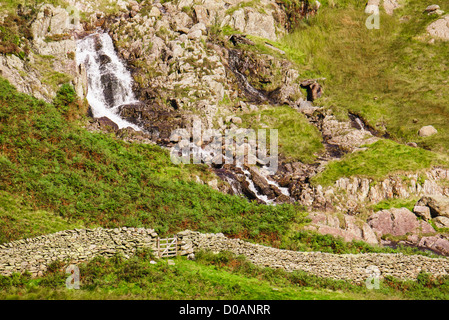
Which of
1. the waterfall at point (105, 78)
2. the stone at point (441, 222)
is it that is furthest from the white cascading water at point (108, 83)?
the stone at point (441, 222)

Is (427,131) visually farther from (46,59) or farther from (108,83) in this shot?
(46,59)

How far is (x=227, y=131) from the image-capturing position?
62625mm

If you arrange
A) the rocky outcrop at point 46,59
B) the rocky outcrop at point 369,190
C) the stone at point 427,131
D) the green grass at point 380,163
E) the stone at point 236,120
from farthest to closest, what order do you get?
the stone at point 427,131 < the stone at point 236,120 < the green grass at point 380,163 < the rocky outcrop at point 369,190 < the rocky outcrop at point 46,59

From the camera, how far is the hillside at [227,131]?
87.7ft

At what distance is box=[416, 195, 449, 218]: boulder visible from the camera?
4766 cm

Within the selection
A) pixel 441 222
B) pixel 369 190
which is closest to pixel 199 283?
pixel 441 222

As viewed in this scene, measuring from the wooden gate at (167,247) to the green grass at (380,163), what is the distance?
3243 centimetres

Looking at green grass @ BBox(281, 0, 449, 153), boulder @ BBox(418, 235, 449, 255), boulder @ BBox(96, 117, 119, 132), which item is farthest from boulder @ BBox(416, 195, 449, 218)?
boulder @ BBox(96, 117, 119, 132)

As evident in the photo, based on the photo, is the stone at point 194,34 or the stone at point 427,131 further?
the stone at point 194,34

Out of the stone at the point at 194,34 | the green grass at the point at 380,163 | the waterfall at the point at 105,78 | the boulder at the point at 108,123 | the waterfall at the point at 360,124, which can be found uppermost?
the stone at the point at 194,34

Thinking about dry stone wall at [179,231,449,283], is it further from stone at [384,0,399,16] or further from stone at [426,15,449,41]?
stone at [384,0,399,16]

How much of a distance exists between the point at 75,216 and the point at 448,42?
315ft

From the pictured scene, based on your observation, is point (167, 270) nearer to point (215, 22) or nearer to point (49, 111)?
point (49, 111)

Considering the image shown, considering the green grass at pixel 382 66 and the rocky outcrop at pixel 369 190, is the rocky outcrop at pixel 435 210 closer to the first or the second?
the rocky outcrop at pixel 369 190
